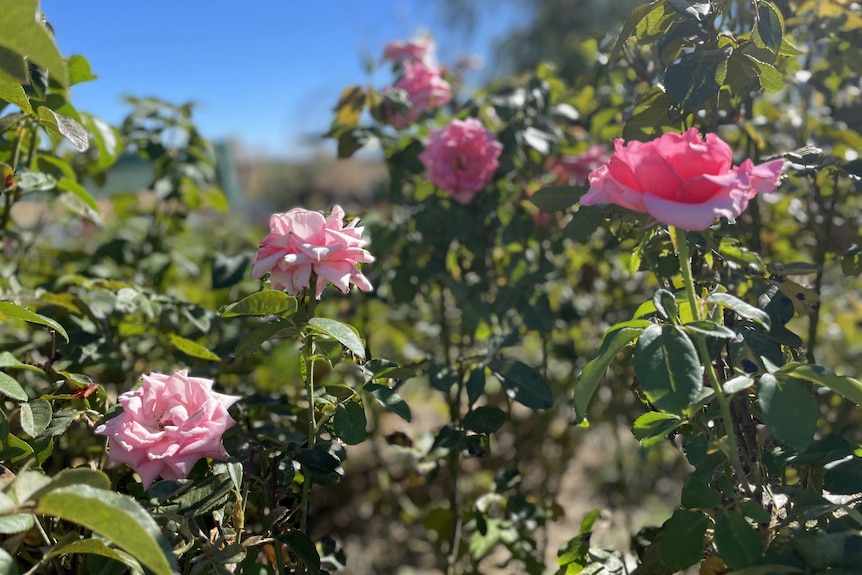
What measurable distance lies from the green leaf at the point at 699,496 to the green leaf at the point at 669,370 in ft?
0.46

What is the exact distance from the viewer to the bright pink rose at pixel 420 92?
1710 mm

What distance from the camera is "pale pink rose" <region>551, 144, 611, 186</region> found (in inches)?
66.6

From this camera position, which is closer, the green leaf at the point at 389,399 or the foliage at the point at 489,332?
the foliage at the point at 489,332

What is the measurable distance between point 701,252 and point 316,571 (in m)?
0.77

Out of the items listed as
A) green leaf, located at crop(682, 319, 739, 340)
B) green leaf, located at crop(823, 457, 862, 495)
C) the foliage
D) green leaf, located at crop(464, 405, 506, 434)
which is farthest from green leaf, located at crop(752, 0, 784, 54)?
green leaf, located at crop(464, 405, 506, 434)

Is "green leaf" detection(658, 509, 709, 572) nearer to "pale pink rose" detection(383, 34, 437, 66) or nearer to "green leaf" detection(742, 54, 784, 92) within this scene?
"green leaf" detection(742, 54, 784, 92)

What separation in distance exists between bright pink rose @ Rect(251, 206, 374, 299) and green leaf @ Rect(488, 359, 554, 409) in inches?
14.6

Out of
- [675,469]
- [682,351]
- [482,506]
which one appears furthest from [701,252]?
[675,469]

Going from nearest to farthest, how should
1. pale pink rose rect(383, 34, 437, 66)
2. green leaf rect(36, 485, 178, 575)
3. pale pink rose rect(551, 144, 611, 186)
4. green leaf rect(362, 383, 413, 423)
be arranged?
1. green leaf rect(36, 485, 178, 575)
2. green leaf rect(362, 383, 413, 423)
3. pale pink rose rect(551, 144, 611, 186)
4. pale pink rose rect(383, 34, 437, 66)

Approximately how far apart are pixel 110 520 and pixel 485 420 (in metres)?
0.68

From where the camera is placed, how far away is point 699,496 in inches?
32.7

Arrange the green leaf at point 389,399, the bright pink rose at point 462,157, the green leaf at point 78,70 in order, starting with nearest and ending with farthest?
the green leaf at point 389,399
the green leaf at point 78,70
the bright pink rose at point 462,157

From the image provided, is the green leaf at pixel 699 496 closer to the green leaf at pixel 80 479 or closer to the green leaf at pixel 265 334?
the green leaf at pixel 265 334

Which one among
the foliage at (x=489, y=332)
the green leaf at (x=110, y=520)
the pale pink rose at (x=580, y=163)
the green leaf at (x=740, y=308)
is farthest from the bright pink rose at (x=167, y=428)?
the pale pink rose at (x=580, y=163)
